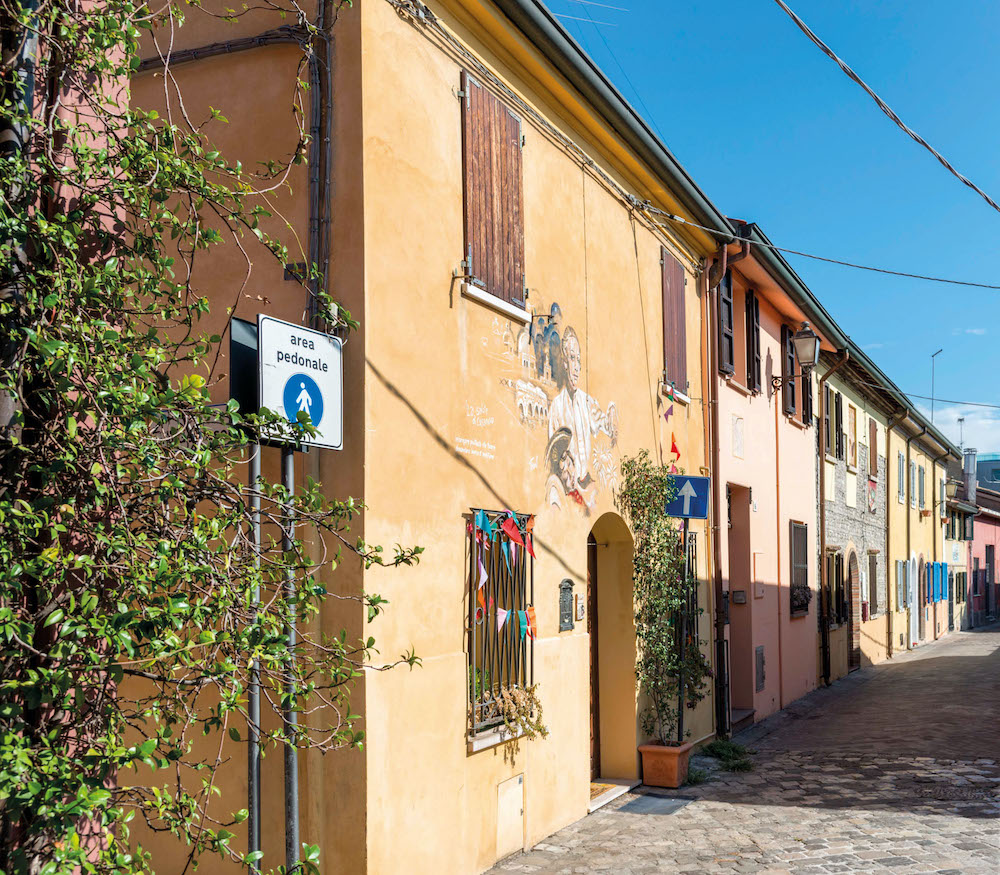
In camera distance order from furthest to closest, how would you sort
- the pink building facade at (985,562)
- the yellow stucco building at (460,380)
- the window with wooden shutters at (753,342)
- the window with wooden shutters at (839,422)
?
the pink building facade at (985,562)
the window with wooden shutters at (839,422)
the window with wooden shutters at (753,342)
the yellow stucco building at (460,380)

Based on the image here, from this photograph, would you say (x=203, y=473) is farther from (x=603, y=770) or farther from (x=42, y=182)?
(x=603, y=770)

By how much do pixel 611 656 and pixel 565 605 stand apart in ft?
6.09

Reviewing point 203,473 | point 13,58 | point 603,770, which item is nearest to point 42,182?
point 13,58

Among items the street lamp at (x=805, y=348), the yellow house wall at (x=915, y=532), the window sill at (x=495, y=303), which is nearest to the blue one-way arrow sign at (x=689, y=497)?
the window sill at (x=495, y=303)

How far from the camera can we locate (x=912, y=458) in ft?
97.4

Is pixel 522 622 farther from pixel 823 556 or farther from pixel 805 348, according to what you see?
pixel 823 556

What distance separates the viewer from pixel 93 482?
3.06m

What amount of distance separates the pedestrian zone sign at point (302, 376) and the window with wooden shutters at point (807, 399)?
45.6 ft

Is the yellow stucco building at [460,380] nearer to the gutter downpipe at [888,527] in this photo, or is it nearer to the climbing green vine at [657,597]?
the climbing green vine at [657,597]

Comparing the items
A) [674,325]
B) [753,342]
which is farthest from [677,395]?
[753,342]

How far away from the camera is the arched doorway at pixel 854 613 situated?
20.9 metres

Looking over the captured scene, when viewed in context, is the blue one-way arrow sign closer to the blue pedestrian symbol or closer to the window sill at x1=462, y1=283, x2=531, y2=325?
the window sill at x1=462, y1=283, x2=531, y2=325

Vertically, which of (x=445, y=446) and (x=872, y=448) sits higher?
(x=872, y=448)

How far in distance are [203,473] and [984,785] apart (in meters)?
8.55
